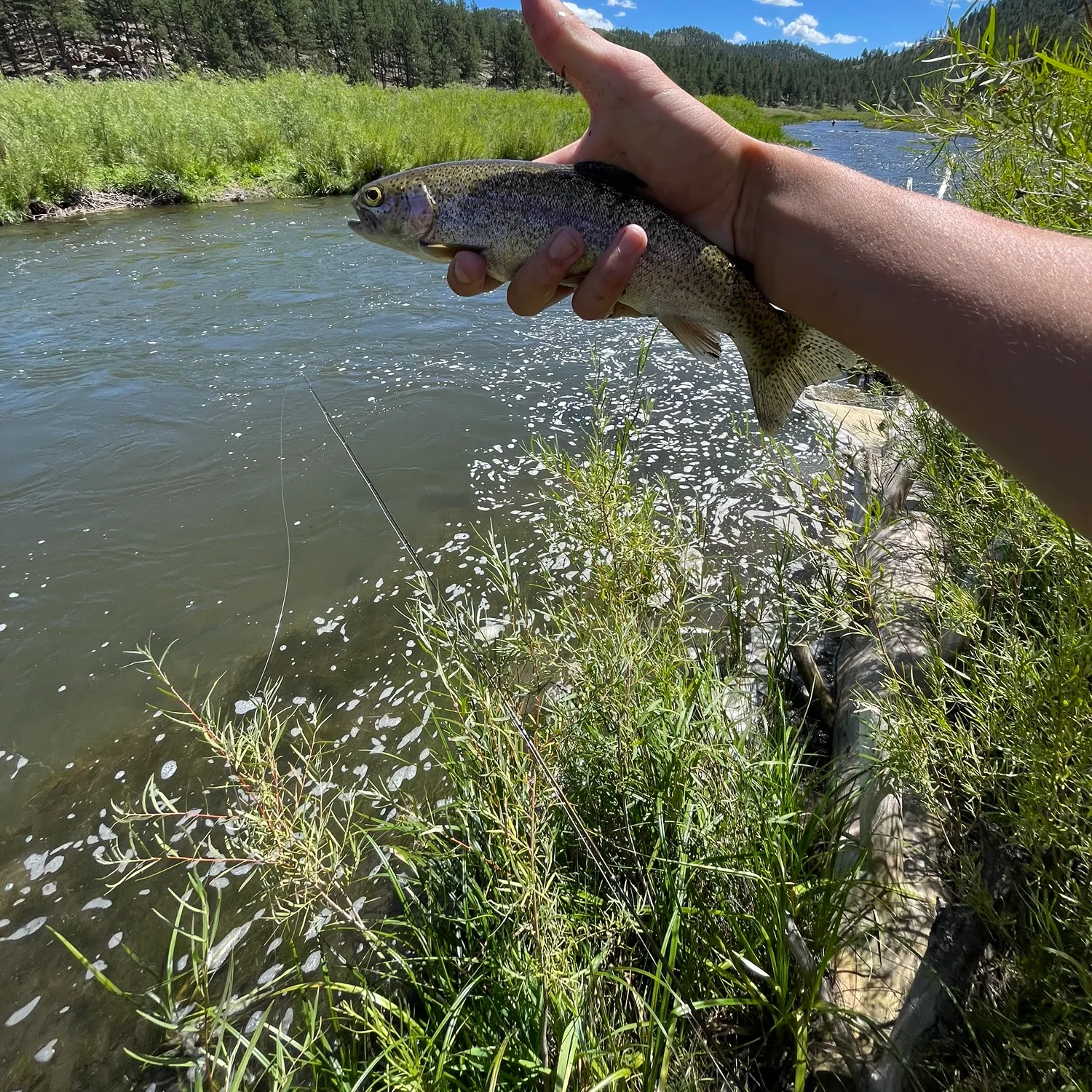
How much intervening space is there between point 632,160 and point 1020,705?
10.5 feet

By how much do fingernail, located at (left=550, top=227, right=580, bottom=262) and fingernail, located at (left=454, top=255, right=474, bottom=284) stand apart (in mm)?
487

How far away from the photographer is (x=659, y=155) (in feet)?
11.2

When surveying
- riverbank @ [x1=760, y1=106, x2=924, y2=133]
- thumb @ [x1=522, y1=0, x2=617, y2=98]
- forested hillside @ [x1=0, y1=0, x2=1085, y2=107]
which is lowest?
riverbank @ [x1=760, y1=106, x2=924, y2=133]

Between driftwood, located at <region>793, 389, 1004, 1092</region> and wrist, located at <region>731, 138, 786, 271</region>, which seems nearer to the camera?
driftwood, located at <region>793, 389, 1004, 1092</region>

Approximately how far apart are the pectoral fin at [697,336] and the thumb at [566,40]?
4.42 feet

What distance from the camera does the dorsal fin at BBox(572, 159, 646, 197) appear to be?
10.0ft

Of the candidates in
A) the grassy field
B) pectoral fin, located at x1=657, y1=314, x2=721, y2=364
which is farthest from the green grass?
the grassy field

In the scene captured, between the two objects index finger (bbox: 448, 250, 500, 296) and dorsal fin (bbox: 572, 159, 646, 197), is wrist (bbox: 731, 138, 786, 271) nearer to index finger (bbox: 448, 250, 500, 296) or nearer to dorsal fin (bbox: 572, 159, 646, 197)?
dorsal fin (bbox: 572, 159, 646, 197)

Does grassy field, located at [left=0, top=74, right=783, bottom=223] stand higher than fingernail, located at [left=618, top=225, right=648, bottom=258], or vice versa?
fingernail, located at [left=618, top=225, right=648, bottom=258]

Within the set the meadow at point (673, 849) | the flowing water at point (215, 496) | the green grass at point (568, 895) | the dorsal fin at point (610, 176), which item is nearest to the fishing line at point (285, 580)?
the flowing water at point (215, 496)

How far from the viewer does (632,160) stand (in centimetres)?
357

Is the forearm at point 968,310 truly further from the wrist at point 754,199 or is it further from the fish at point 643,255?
the fish at point 643,255

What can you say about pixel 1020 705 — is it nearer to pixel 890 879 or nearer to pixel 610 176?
pixel 890 879

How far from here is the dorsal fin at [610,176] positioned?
10.0 ft
